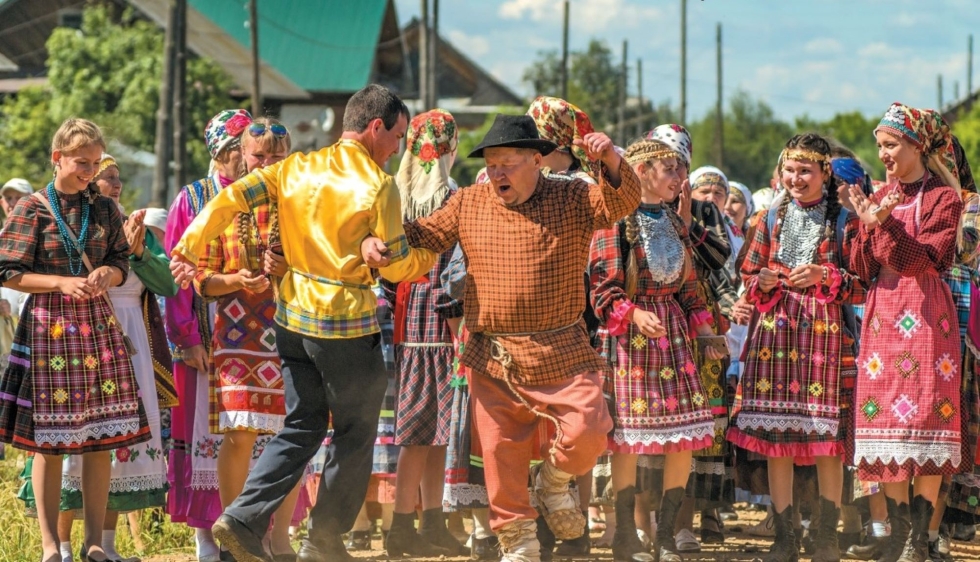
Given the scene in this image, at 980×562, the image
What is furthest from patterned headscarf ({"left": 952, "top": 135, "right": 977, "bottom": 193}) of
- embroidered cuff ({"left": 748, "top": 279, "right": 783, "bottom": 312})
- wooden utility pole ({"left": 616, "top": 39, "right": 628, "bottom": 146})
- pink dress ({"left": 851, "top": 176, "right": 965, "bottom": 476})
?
wooden utility pole ({"left": 616, "top": 39, "right": 628, "bottom": 146})

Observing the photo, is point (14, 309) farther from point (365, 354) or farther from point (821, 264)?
point (821, 264)

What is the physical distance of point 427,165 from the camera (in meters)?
7.27

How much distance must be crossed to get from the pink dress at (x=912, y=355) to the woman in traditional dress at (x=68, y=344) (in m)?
3.68

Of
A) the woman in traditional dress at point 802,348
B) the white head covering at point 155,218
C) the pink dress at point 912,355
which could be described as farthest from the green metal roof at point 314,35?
the pink dress at point 912,355

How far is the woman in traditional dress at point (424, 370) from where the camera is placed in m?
7.27

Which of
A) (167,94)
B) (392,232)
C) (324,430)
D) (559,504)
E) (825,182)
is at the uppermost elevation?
(167,94)

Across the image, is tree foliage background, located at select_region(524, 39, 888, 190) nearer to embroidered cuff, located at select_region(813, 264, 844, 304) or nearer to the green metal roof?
the green metal roof

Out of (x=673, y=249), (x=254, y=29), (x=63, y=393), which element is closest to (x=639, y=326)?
(x=673, y=249)

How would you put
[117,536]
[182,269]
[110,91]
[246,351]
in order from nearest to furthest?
[182,269] → [246,351] → [117,536] → [110,91]

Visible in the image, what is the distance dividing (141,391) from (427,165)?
6.23ft

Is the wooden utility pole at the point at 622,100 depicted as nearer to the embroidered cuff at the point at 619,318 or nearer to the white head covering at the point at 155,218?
the white head covering at the point at 155,218

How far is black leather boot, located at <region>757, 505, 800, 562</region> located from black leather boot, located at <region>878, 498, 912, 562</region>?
46cm

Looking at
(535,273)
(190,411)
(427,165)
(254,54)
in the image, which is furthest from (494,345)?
(254,54)

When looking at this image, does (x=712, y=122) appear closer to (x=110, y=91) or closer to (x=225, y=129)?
(x=110, y=91)
